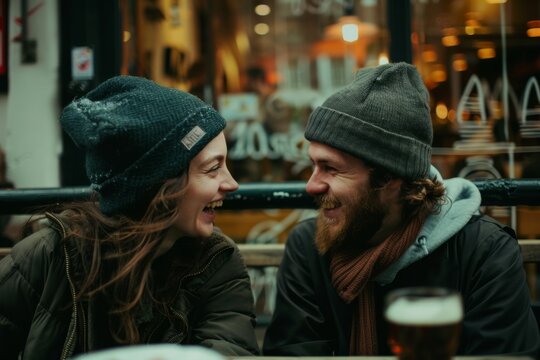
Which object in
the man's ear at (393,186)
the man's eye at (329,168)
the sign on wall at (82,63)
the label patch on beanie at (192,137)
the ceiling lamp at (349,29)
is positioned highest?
the ceiling lamp at (349,29)

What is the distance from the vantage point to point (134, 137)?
2072 mm

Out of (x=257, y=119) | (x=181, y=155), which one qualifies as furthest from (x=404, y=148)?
(x=257, y=119)

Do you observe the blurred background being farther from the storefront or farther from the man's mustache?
the man's mustache

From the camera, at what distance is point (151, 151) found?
2.10 meters

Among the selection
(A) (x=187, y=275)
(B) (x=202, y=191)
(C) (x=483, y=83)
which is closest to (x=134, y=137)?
(B) (x=202, y=191)

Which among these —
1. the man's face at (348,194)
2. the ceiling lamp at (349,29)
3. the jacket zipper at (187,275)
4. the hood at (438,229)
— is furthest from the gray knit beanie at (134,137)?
the ceiling lamp at (349,29)

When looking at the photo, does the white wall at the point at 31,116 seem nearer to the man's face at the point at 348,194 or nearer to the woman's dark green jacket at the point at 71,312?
the woman's dark green jacket at the point at 71,312

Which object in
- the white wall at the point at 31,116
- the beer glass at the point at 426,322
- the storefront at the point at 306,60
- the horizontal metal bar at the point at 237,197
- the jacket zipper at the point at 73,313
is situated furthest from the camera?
the white wall at the point at 31,116

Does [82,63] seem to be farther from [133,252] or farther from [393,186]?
[393,186]

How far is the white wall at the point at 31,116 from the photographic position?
4324mm

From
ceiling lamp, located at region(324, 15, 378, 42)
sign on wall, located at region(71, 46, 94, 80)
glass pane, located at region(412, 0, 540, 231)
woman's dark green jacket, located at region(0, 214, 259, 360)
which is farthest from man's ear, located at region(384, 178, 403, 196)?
ceiling lamp, located at region(324, 15, 378, 42)

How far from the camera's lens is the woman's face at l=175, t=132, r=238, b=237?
219 centimetres

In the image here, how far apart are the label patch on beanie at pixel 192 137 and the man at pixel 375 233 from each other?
498 mm

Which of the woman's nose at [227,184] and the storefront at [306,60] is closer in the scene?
the woman's nose at [227,184]
